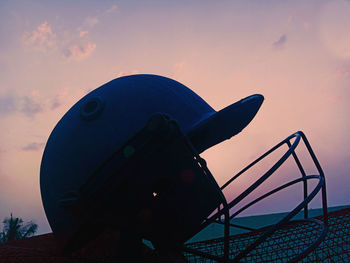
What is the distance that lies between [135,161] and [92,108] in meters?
1.79

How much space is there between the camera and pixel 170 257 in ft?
19.6

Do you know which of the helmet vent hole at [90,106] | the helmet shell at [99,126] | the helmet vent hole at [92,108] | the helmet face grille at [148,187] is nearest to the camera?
the helmet face grille at [148,187]

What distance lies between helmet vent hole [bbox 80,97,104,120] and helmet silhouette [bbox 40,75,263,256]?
2 centimetres

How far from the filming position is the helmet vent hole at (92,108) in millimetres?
4941

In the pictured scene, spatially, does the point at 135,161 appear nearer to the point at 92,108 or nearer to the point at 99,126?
the point at 99,126

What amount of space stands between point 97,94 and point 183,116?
1.84m

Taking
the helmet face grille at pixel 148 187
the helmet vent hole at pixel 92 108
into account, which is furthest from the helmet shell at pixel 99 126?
the helmet face grille at pixel 148 187

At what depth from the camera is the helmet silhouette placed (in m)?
3.94

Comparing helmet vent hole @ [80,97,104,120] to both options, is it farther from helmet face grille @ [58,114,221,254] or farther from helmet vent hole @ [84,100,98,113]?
helmet face grille @ [58,114,221,254]

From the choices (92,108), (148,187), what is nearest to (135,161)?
(148,187)

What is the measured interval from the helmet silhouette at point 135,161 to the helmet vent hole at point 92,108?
0.02 m

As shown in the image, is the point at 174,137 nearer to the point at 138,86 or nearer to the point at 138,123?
the point at 138,123

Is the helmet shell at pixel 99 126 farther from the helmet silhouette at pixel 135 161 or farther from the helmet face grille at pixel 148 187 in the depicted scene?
the helmet face grille at pixel 148 187

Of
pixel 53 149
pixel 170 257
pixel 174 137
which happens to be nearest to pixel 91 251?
pixel 170 257
